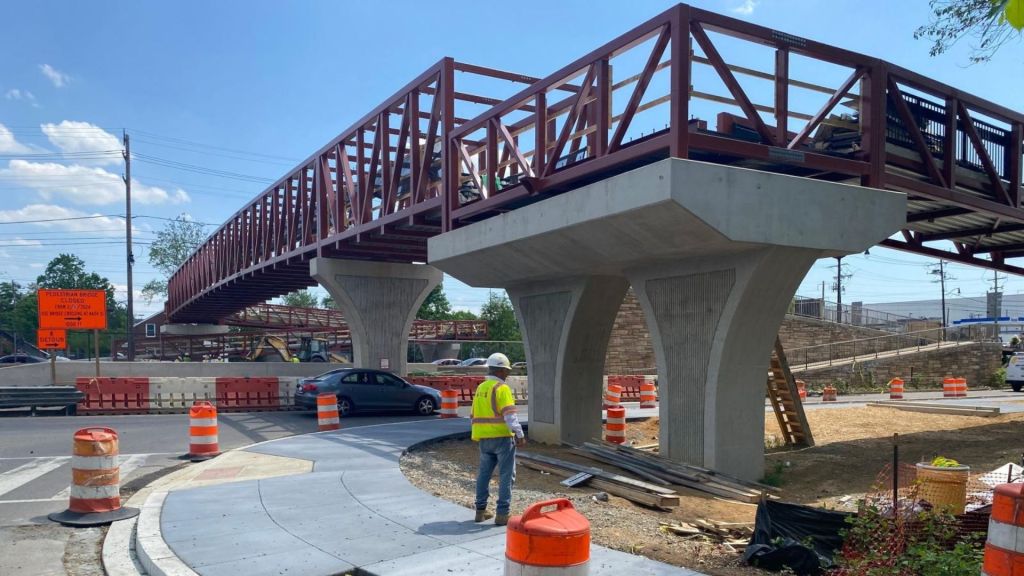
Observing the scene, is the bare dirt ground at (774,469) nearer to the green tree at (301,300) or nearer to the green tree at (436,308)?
the green tree at (436,308)

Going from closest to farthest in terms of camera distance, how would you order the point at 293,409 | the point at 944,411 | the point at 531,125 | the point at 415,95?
the point at 531,125 < the point at 415,95 < the point at 944,411 < the point at 293,409

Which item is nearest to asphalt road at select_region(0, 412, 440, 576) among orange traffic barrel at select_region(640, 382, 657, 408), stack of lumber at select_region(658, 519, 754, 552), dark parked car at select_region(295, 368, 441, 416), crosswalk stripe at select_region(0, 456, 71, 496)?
crosswalk stripe at select_region(0, 456, 71, 496)

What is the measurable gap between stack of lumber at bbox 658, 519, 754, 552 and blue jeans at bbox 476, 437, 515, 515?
171 centimetres

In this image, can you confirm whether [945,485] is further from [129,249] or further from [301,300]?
[301,300]

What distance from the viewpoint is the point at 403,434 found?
51.3 ft

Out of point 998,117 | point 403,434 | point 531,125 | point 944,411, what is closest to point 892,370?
point 944,411

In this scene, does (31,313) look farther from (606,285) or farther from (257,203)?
(606,285)

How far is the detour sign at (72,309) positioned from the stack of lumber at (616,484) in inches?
773

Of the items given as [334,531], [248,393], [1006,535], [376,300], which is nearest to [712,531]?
[1006,535]

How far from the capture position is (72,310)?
2566 centimetres

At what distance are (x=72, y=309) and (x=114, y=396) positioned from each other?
5.48 meters

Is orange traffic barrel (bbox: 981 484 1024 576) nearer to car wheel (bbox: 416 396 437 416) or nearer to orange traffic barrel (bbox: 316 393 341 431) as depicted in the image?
orange traffic barrel (bbox: 316 393 341 431)

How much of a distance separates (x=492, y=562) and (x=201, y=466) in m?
7.79

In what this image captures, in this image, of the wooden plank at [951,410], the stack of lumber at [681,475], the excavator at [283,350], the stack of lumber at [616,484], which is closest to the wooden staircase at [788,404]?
the stack of lumber at [681,475]
